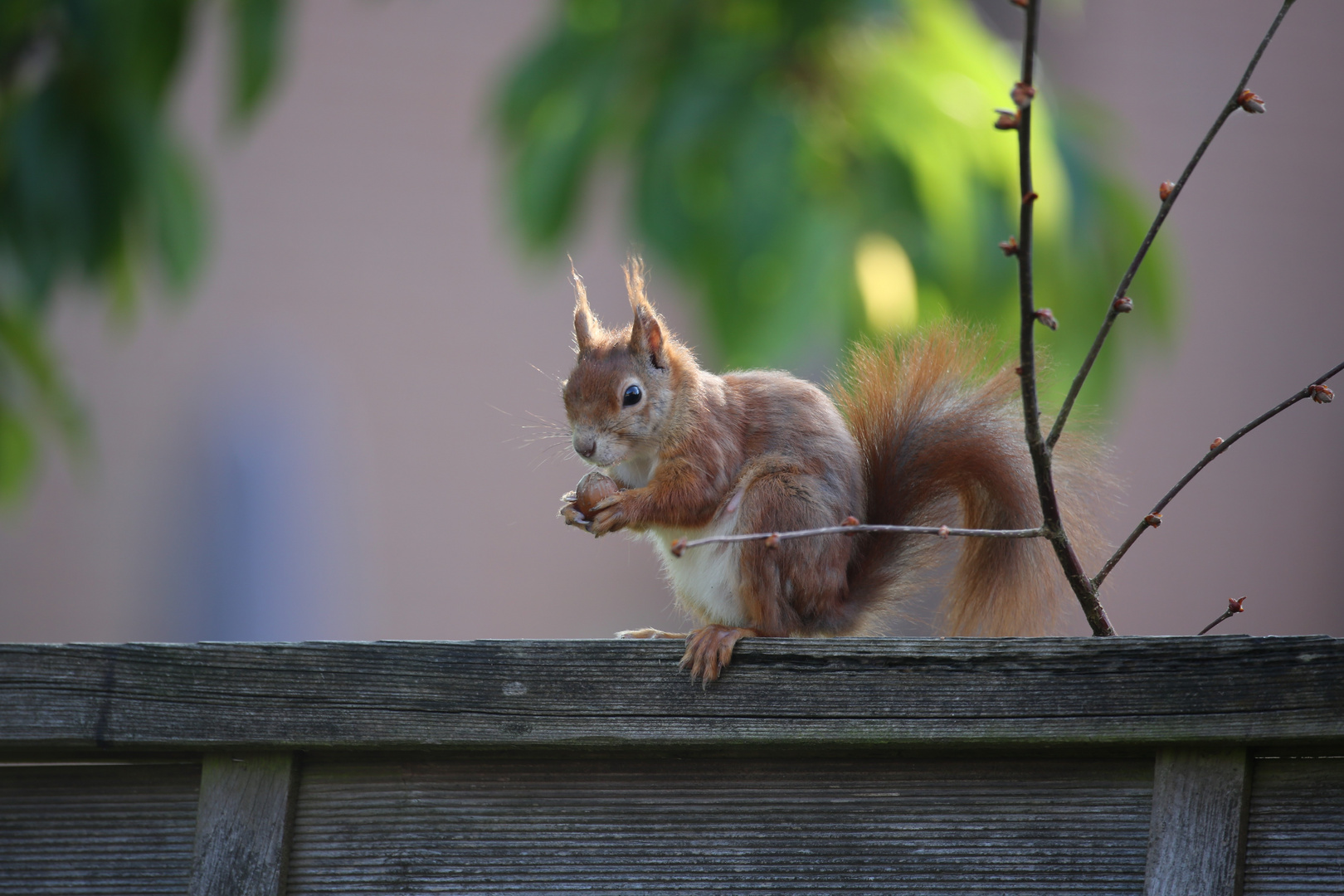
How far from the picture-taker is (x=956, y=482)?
1.12 metres

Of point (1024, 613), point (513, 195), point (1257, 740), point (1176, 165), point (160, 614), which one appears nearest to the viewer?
point (1257, 740)

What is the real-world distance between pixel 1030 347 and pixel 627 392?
52 cm

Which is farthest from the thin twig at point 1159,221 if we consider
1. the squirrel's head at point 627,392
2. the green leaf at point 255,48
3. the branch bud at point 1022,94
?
the green leaf at point 255,48

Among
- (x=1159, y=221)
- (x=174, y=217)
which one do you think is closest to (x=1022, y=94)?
(x=1159, y=221)

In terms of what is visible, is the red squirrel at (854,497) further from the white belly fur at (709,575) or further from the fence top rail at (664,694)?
the fence top rail at (664,694)

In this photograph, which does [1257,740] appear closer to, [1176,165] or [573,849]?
[573,849]

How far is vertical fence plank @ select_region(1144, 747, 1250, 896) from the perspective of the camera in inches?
31.7

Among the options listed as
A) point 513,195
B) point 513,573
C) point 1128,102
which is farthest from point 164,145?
point 1128,102

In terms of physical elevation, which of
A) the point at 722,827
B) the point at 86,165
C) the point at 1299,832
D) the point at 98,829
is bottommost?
the point at 98,829

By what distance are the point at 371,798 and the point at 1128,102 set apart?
485 centimetres

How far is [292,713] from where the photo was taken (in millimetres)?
938

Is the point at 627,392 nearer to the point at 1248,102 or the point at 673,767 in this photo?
the point at 673,767

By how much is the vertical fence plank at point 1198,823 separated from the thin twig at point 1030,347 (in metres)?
0.12

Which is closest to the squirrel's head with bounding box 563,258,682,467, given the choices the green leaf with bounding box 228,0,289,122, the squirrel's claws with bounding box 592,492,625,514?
the squirrel's claws with bounding box 592,492,625,514
